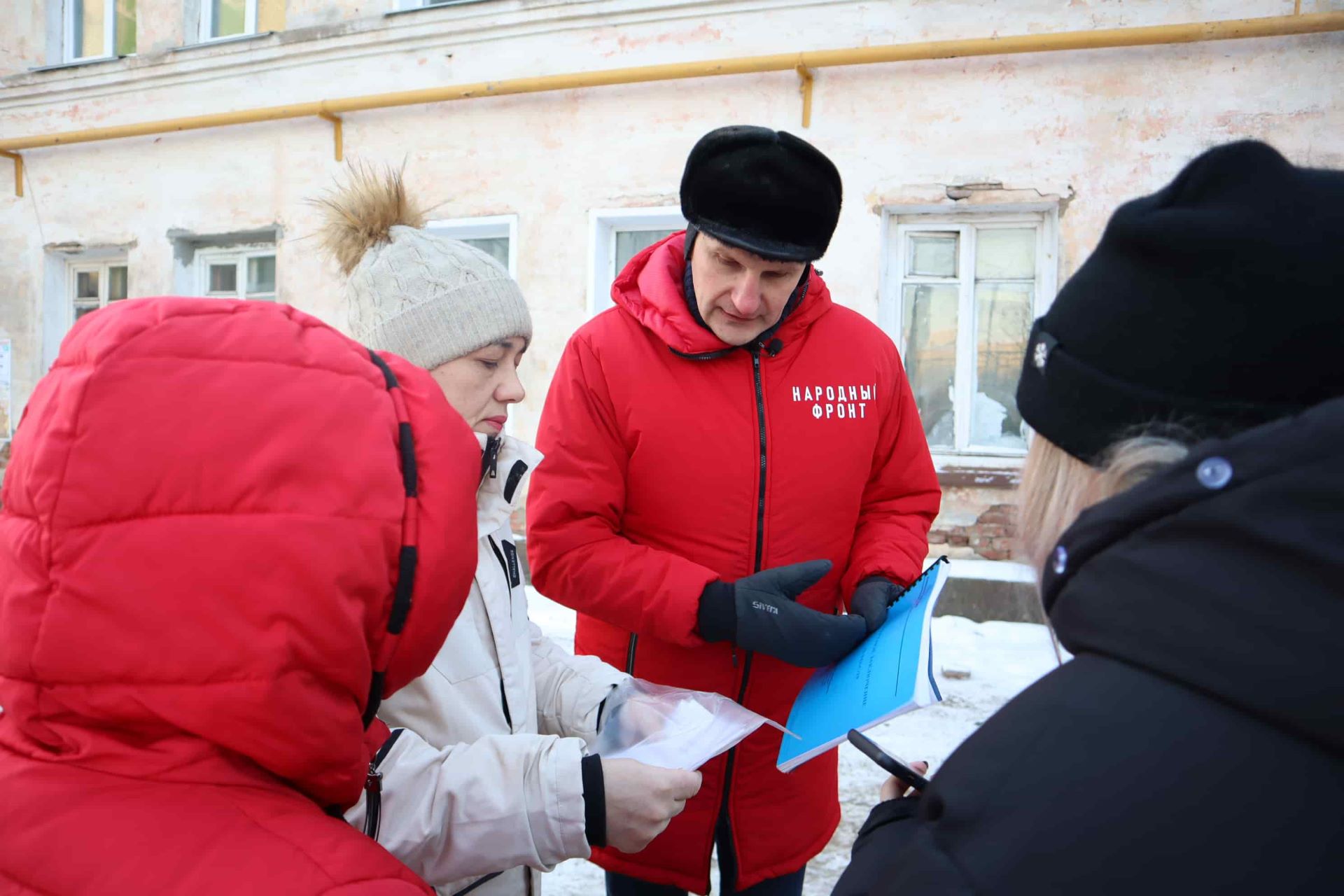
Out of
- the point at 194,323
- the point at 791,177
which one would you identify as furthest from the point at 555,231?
the point at 194,323

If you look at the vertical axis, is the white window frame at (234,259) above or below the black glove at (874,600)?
above

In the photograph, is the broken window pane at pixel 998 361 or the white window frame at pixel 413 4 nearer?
the broken window pane at pixel 998 361

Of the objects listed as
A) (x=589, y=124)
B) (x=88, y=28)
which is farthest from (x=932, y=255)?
(x=88, y=28)

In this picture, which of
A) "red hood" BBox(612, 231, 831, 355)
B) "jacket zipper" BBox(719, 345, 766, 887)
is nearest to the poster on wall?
"red hood" BBox(612, 231, 831, 355)

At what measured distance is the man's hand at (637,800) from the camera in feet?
3.92

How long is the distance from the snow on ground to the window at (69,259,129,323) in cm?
506

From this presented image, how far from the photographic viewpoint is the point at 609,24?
622 cm

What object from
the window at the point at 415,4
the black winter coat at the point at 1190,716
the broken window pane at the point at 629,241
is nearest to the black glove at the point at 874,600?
the black winter coat at the point at 1190,716

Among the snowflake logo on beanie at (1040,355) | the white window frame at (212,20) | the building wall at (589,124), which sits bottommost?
the snowflake logo on beanie at (1040,355)

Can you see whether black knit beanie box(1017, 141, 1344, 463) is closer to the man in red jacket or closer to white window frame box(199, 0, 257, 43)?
the man in red jacket

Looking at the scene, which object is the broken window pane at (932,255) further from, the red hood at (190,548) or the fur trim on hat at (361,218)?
the red hood at (190,548)

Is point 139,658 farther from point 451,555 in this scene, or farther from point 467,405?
point 467,405

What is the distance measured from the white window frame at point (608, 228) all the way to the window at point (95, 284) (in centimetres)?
457

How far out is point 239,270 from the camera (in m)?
7.70
